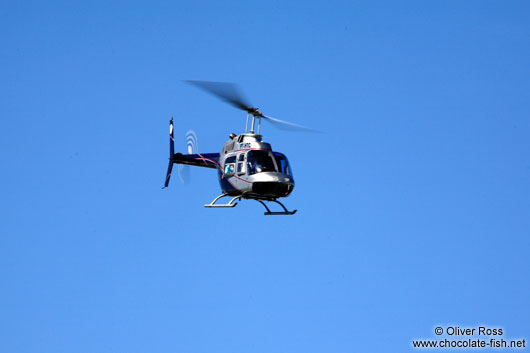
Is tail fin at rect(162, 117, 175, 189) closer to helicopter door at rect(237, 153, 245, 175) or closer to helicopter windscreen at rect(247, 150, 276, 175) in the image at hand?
helicopter door at rect(237, 153, 245, 175)

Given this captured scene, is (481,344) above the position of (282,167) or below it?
below

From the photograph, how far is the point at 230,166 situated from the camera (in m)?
38.5

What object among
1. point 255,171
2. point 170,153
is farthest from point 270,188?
point 170,153

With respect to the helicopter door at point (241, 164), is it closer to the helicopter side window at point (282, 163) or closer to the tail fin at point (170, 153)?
the helicopter side window at point (282, 163)

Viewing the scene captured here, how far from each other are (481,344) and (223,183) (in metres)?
14.0

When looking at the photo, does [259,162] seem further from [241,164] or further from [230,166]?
[230,166]

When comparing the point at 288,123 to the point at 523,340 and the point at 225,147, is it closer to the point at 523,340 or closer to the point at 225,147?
the point at 225,147

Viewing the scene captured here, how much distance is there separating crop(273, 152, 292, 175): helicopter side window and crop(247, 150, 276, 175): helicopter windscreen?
326mm

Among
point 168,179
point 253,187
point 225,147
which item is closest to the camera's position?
point 253,187

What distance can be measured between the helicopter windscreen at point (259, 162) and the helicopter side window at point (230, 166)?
0.98 m

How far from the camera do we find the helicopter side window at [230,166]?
125 ft

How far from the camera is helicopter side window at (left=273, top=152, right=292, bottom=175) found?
37469 mm

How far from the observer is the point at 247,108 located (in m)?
39.1

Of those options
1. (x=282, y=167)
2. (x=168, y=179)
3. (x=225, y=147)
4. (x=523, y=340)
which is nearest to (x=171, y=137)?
(x=168, y=179)
